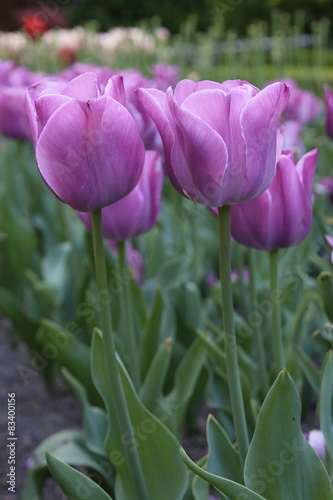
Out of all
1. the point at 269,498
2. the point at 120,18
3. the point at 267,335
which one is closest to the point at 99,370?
the point at 269,498

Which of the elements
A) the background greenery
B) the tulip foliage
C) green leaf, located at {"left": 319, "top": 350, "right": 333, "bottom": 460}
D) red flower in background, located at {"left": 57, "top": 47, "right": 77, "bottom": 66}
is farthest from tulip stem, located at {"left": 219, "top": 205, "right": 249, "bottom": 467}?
the background greenery

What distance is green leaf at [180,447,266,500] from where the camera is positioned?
0.65 metres

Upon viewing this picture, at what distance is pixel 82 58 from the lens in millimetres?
4820

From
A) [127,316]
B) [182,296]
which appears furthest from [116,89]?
[182,296]

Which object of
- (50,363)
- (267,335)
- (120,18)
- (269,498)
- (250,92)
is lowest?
(120,18)

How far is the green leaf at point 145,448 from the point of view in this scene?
2.83 feet

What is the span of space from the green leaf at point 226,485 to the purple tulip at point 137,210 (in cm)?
41

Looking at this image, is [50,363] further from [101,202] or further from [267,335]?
[101,202]

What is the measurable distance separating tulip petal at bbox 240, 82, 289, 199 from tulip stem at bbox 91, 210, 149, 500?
0.54 feet

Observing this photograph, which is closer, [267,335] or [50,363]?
[267,335]

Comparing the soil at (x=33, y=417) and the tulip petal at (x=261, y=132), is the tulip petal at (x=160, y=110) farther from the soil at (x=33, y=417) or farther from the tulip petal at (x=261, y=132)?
the soil at (x=33, y=417)

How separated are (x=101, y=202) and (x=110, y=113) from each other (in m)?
0.09

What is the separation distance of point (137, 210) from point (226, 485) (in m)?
0.47

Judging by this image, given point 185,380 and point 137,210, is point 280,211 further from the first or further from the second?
point 185,380
